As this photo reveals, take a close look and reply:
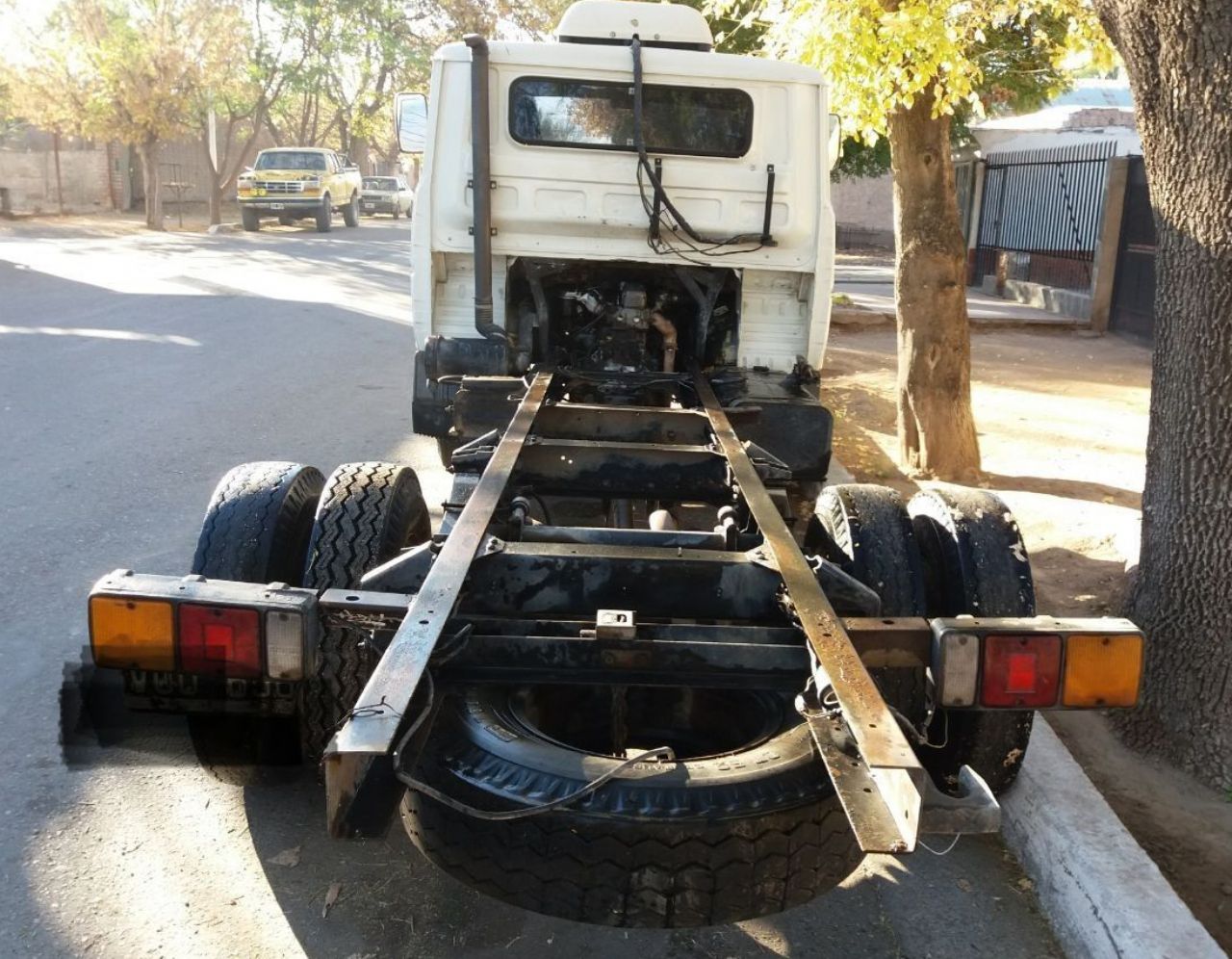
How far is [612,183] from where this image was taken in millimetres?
5801

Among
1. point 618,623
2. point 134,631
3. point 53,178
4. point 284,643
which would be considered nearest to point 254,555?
point 134,631

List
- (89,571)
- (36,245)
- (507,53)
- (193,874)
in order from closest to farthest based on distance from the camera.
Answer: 1. (193,874)
2. (89,571)
3. (507,53)
4. (36,245)

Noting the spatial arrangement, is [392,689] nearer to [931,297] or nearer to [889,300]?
[931,297]

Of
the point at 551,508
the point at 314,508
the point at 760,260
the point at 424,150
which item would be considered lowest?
the point at 551,508

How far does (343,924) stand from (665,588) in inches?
47.1

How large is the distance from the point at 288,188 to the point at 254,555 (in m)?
30.1

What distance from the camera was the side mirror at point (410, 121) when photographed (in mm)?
6090

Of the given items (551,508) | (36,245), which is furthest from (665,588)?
(36,245)

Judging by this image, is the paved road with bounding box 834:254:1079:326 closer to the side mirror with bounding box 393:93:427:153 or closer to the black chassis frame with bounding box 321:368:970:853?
the side mirror with bounding box 393:93:427:153

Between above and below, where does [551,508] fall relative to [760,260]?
below

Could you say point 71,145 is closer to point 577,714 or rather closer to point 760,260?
point 760,260

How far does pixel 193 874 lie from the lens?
320cm

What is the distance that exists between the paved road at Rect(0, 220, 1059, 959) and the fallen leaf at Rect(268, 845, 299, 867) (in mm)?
10

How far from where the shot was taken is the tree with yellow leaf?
6539mm
